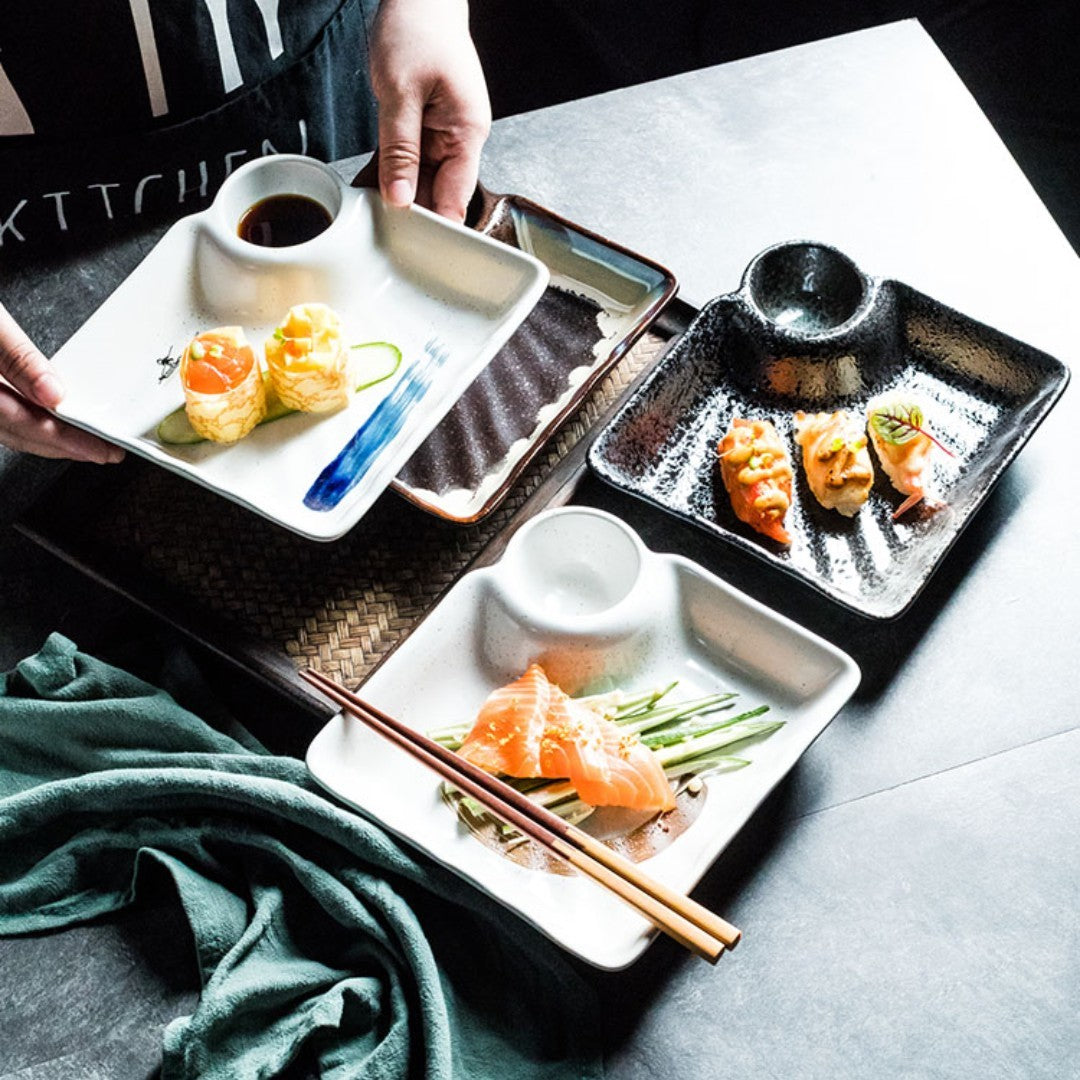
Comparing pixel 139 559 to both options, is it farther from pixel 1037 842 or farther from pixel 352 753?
pixel 1037 842

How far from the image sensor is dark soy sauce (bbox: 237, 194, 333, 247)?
1663 millimetres

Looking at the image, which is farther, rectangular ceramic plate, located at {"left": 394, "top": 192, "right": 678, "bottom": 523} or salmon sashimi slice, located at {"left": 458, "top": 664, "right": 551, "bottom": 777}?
rectangular ceramic plate, located at {"left": 394, "top": 192, "right": 678, "bottom": 523}

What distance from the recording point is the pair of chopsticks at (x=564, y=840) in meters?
1.16

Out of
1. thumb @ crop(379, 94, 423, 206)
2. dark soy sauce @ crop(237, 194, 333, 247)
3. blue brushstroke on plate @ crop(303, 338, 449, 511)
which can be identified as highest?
thumb @ crop(379, 94, 423, 206)

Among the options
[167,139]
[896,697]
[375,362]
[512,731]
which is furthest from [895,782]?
[167,139]

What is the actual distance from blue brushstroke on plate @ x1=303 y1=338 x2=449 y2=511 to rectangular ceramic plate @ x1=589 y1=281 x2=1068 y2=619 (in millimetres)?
238

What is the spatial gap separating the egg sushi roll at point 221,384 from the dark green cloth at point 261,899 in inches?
11.8

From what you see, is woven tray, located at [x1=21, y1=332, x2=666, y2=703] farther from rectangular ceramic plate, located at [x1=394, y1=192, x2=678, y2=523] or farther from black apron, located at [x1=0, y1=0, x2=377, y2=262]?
black apron, located at [x1=0, y1=0, x2=377, y2=262]

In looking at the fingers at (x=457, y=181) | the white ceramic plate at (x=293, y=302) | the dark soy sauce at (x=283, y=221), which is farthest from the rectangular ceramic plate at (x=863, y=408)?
the dark soy sauce at (x=283, y=221)

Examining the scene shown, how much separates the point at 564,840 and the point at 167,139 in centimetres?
112

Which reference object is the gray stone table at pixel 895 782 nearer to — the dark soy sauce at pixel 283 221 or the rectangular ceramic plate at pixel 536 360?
the rectangular ceramic plate at pixel 536 360

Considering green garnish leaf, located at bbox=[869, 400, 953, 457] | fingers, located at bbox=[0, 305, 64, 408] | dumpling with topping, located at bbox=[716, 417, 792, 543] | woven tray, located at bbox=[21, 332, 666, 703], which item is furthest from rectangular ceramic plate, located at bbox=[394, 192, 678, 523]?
fingers, located at bbox=[0, 305, 64, 408]

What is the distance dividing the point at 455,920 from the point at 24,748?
510mm

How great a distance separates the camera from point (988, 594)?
152cm
